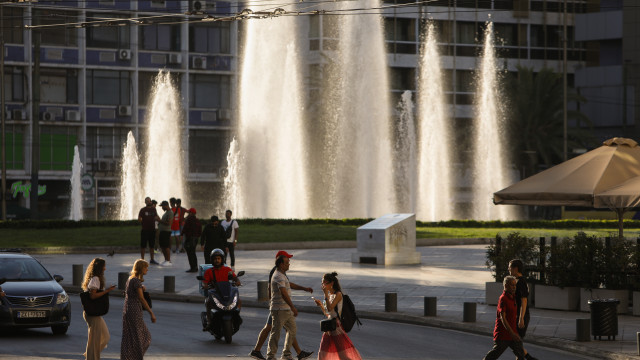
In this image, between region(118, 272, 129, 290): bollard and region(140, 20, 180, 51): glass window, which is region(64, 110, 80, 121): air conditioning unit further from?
region(118, 272, 129, 290): bollard

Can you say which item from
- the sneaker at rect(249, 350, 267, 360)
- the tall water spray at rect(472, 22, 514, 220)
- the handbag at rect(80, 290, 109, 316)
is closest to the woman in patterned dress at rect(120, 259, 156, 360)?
the handbag at rect(80, 290, 109, 316)

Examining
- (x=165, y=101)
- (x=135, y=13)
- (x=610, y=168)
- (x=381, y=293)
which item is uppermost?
(x=135, y=13)

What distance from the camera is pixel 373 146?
164 ft

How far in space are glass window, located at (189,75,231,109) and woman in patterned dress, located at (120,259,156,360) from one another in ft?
187

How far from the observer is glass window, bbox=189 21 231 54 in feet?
230

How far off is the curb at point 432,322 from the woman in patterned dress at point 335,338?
4415 millimetres

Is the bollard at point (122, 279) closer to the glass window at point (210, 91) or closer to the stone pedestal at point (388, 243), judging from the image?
the stone pedestal at point (388, 243)

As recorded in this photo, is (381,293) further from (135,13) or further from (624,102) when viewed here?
(624,102)

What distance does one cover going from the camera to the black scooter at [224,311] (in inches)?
655

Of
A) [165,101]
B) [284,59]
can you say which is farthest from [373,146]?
[165,101]

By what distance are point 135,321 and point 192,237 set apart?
627 inches

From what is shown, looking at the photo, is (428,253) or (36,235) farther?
(36,235)

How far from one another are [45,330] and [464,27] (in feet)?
205

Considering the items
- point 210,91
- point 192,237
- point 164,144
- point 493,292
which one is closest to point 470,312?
point 493,292
